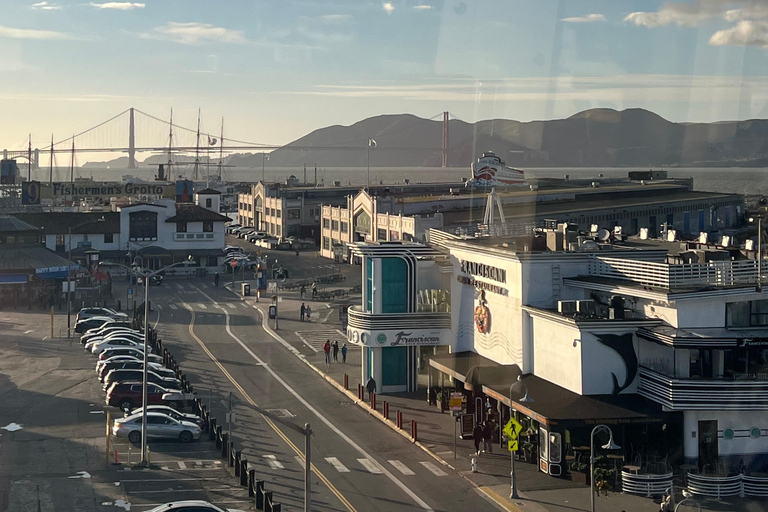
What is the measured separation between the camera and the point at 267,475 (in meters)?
22.5

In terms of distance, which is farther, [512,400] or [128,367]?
[128,367]

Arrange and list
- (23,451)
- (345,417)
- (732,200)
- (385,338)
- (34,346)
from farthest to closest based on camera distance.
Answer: (732,200)
(34,346)
(385,338)
(345,417)
(23,451)

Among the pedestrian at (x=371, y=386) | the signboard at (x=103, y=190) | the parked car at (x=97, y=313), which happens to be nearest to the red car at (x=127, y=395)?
the pedestrian at (x=371, y=386)

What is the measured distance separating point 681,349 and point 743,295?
79.2 inches

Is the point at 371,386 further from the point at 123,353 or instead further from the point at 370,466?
the point at 123,353

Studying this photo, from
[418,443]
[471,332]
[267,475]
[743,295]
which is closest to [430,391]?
[471,332]

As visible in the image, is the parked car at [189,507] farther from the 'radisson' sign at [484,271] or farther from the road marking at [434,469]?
the 'radisson' sign at [484,271]

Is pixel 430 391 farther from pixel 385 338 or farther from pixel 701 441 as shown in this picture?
pixel 701 441

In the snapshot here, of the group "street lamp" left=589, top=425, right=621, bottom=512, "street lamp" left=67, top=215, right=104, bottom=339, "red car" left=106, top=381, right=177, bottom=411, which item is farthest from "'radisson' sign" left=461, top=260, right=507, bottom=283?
"street lamp" left=67, top=215, right=104, bottom=339

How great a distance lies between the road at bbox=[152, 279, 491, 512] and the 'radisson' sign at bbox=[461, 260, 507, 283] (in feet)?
16.5

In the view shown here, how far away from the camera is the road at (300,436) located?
21.0 m

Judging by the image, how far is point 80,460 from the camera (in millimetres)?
23688

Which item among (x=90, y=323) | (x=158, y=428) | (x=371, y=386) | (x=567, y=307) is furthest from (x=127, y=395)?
(x=90, y=323)

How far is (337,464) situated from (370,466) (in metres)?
0.76
